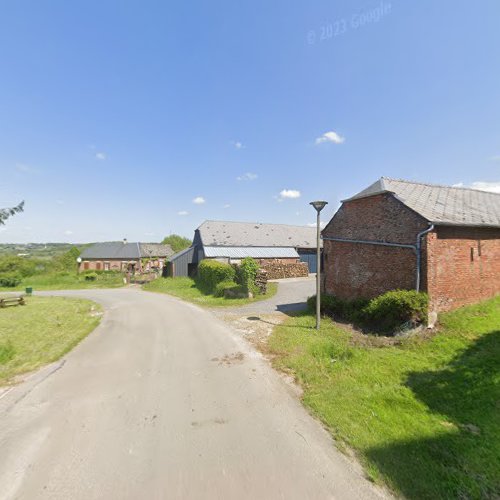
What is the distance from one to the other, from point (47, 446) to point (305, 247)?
32894 mm

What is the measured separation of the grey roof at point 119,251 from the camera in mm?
48906

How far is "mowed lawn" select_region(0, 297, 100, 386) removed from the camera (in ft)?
27.1

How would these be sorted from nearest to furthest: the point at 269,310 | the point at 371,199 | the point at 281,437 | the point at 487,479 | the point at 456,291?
the point at 487,479
the point at 281,437
the point at 456,291
the point at 371,199
the point at 269,310

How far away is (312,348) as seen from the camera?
8789mm

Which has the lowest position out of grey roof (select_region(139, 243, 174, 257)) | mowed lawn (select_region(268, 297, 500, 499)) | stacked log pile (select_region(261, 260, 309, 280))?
mowed lawn (select_region(268, 297, 500, 499))

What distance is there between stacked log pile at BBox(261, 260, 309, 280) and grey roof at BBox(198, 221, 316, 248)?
4.31 metres

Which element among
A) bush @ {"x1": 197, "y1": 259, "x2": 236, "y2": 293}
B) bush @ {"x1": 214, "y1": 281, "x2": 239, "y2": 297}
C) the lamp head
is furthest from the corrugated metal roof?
the lamp head

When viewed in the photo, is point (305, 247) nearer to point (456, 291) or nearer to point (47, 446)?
point (456, 291)

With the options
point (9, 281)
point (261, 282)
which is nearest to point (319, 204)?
point (261, 282)

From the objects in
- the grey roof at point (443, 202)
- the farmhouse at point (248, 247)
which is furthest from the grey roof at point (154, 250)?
the grey roof at point (443, 202)

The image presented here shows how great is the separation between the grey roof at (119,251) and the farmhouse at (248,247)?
2143 cm

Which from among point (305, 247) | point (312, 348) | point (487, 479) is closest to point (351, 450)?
point (487, 479)

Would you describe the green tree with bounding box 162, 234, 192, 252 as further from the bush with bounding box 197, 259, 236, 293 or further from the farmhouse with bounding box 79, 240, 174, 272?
the bush with bounding box 197, 259, 236, 293

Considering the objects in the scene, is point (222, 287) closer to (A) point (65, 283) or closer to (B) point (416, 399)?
(B) point (416, 399)
